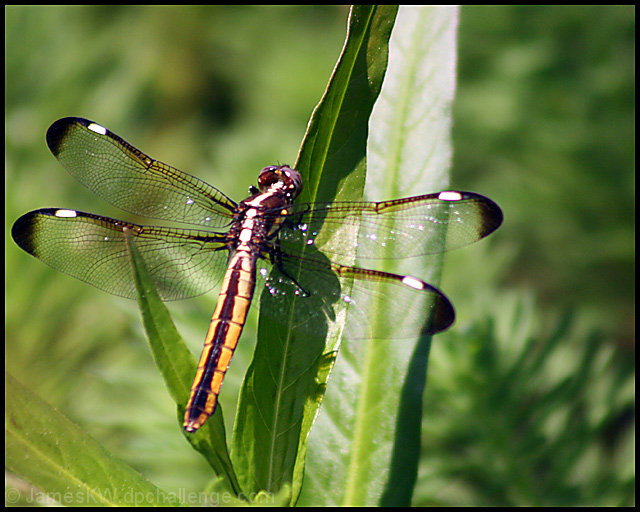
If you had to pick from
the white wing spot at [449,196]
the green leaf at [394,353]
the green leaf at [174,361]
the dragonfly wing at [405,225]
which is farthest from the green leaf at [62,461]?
the white wing spot at [449,196]

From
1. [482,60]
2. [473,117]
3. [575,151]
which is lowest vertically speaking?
[575,151]

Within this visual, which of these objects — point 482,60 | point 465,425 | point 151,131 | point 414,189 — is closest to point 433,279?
point 414,189

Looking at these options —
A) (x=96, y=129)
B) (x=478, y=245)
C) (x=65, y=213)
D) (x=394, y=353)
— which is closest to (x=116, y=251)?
(x=65, y=213)

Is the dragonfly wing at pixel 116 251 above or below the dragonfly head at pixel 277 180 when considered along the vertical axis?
below

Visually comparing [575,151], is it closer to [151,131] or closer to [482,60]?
[482,60]

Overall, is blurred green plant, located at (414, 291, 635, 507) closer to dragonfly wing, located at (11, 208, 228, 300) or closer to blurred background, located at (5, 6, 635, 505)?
blurred background, located at (5, 6, 635, 505)

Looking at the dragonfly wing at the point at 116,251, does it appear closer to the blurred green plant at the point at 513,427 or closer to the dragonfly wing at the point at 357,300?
the dragonfly wing at the point at 357,300
